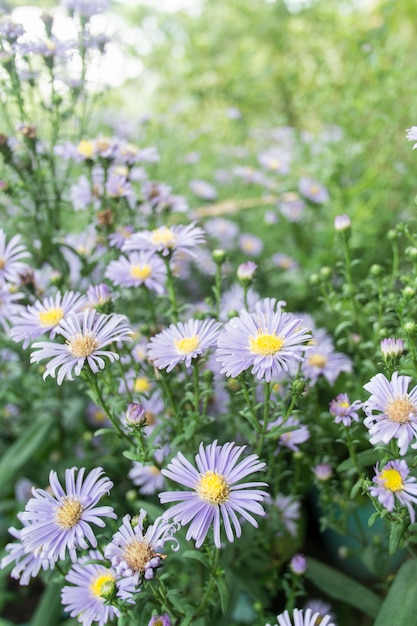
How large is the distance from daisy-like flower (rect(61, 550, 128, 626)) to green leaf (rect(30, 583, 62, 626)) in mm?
385

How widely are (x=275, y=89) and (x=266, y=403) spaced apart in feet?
6.67

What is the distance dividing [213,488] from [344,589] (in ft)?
1.44

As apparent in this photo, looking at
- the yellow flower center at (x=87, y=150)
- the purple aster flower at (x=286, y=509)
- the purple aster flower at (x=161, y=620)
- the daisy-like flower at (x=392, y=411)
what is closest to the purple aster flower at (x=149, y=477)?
the purple aster flower at (x=286, y=509)

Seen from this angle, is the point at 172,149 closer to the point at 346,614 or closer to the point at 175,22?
the point at 175,22

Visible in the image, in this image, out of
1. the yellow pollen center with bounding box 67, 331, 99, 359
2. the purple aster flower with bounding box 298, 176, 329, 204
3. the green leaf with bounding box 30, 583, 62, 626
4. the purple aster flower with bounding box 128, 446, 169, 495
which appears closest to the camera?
the yellow pollen center with bounding box 67, 331, 99, 359

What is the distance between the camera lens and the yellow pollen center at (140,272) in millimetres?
878

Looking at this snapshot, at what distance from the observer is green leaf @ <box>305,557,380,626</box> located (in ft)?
2.92

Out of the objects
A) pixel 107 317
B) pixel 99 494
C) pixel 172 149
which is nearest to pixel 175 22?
pixel 172 149

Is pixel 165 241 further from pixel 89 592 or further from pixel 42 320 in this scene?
pixel 89 592

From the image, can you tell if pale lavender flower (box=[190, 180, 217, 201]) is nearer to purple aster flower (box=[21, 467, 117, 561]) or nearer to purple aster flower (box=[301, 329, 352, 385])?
purple aster flower (box=[301, 329, 352, 385])

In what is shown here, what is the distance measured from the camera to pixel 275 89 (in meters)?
2.44

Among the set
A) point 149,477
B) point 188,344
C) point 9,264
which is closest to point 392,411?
point 188,344

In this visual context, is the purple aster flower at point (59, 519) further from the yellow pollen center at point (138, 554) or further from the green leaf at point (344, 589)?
the green leaf at point (344, 589)

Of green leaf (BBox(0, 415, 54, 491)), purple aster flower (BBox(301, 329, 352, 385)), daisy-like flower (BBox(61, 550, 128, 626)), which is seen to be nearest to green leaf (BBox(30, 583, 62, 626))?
green leaf (BBox(0, 415, 54, 491))
